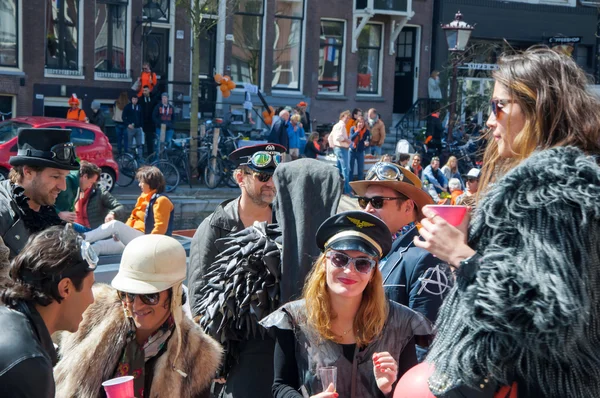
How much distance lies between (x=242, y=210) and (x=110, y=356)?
1336mm

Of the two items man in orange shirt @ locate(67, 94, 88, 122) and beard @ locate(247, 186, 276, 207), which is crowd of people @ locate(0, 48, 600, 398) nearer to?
beard @ locate(247, 186, 276, 207)

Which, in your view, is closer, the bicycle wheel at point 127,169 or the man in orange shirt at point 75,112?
the bicycle wheel at point 127,169

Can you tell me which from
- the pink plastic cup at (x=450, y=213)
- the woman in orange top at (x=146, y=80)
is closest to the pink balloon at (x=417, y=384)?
the pink plastic cup at (x=450, y=213)

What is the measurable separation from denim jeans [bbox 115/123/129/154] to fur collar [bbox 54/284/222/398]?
15.7m

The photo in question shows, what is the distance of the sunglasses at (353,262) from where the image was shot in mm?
3078

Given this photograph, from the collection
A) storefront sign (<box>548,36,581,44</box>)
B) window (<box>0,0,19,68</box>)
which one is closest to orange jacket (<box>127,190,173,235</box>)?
window (<box>0,0,19,68</box>)

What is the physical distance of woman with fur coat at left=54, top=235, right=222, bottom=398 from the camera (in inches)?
127

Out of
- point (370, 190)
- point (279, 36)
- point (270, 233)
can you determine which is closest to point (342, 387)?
point (270, 233)

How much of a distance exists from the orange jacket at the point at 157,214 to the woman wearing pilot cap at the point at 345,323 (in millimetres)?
5268

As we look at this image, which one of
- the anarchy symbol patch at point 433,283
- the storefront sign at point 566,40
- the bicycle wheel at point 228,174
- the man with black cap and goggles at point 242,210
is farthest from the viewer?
the storefront sign at point 566,40

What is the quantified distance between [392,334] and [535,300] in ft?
3.93

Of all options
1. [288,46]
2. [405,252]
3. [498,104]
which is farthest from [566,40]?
[498,104]

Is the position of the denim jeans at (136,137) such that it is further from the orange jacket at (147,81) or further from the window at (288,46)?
the window at (288,46)

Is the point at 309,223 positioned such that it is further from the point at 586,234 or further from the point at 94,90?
the point at 94,90
